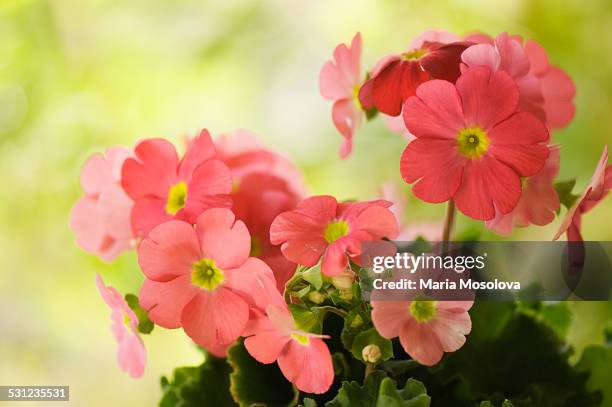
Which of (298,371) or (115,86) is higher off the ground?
(115,86)

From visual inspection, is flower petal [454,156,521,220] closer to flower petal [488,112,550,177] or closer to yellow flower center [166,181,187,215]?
flower petal [488,112,550,177]

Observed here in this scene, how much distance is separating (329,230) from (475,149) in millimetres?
103

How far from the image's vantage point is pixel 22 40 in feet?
3.92

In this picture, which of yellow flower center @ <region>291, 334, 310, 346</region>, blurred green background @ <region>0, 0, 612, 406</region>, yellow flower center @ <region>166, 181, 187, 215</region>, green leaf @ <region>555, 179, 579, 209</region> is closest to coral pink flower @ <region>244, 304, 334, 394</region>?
yellow flower center @ <region>291, 334, 310, 346</region>

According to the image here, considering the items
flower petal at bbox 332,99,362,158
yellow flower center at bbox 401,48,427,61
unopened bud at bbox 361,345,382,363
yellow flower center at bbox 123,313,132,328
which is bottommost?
unopened bud at bbox 361,345,382,363

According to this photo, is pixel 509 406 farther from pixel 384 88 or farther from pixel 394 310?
pixel 384 88

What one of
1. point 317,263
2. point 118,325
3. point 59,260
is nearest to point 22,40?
point 59,260

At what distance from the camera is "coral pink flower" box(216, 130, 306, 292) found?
57 cm

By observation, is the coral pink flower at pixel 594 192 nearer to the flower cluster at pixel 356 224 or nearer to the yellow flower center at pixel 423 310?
the flower cluster at pixel 356 224

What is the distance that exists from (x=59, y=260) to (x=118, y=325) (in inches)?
29.4

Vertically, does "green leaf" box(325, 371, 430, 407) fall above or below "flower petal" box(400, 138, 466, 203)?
below

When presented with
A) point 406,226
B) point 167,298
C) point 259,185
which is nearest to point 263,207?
point 259,185

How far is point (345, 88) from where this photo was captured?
57cm

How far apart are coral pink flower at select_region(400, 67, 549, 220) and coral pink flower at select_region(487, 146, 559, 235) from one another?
52mm
